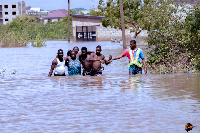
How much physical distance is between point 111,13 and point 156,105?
5063 centimetres

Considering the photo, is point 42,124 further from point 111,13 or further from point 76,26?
point 76,26

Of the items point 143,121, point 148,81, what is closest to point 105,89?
point 148,81

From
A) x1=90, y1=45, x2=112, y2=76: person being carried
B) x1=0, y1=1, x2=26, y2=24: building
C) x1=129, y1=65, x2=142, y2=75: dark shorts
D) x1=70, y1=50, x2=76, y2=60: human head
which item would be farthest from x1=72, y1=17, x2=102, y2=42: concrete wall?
x1=0, y1=1, x2=26, y2=24: building

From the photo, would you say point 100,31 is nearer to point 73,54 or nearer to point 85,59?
point 85,59

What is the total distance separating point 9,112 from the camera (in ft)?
35.8

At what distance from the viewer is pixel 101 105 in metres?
11.6

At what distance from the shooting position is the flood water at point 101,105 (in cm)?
925

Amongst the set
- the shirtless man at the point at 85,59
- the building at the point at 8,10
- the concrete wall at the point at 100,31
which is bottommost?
the shirtless man at the point at 85,59

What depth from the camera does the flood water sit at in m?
9.25

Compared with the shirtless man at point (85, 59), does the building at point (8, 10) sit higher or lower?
higher

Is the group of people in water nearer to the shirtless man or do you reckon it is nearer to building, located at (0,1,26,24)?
the shirtless man

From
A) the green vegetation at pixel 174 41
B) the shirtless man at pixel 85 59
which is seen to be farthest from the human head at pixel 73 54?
the green vegetation at pixel 174 41

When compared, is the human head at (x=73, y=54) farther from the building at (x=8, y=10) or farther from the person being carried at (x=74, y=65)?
the building at (x=8, y=10)

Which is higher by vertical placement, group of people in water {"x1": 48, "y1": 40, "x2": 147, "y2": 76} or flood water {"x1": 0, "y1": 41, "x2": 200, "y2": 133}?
group of people in water {"x1": 48, "y1": 40, "x2": 147, "y2": 76}
